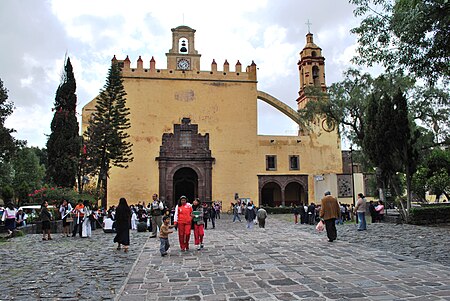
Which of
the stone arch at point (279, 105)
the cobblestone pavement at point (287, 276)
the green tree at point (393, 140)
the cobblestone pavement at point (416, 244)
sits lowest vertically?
the cobblestone pavement at point (416, 244)

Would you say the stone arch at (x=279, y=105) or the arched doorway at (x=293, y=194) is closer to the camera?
the stone arch at (x=279, y=105)

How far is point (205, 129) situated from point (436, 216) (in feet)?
66.1

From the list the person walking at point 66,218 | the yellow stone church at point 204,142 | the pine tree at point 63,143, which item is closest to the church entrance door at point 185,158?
the yellow stone church at point 204,142

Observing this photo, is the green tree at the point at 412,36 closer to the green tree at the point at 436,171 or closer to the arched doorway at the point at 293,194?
the green tree at the point at 436,171

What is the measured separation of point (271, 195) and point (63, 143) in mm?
21444

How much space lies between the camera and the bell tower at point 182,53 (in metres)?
34.3

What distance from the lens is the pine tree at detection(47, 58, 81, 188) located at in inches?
858

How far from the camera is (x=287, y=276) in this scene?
6258mm

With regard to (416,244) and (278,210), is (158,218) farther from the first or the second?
(278,210)

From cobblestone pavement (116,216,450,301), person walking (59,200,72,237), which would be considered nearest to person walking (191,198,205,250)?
cobblestone pavement (116,216,450,301)

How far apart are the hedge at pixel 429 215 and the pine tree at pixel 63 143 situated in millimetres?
17351

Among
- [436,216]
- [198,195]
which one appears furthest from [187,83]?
[436,216]

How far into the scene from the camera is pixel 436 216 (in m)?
16.8

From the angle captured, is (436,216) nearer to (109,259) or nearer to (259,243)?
(259,243)
